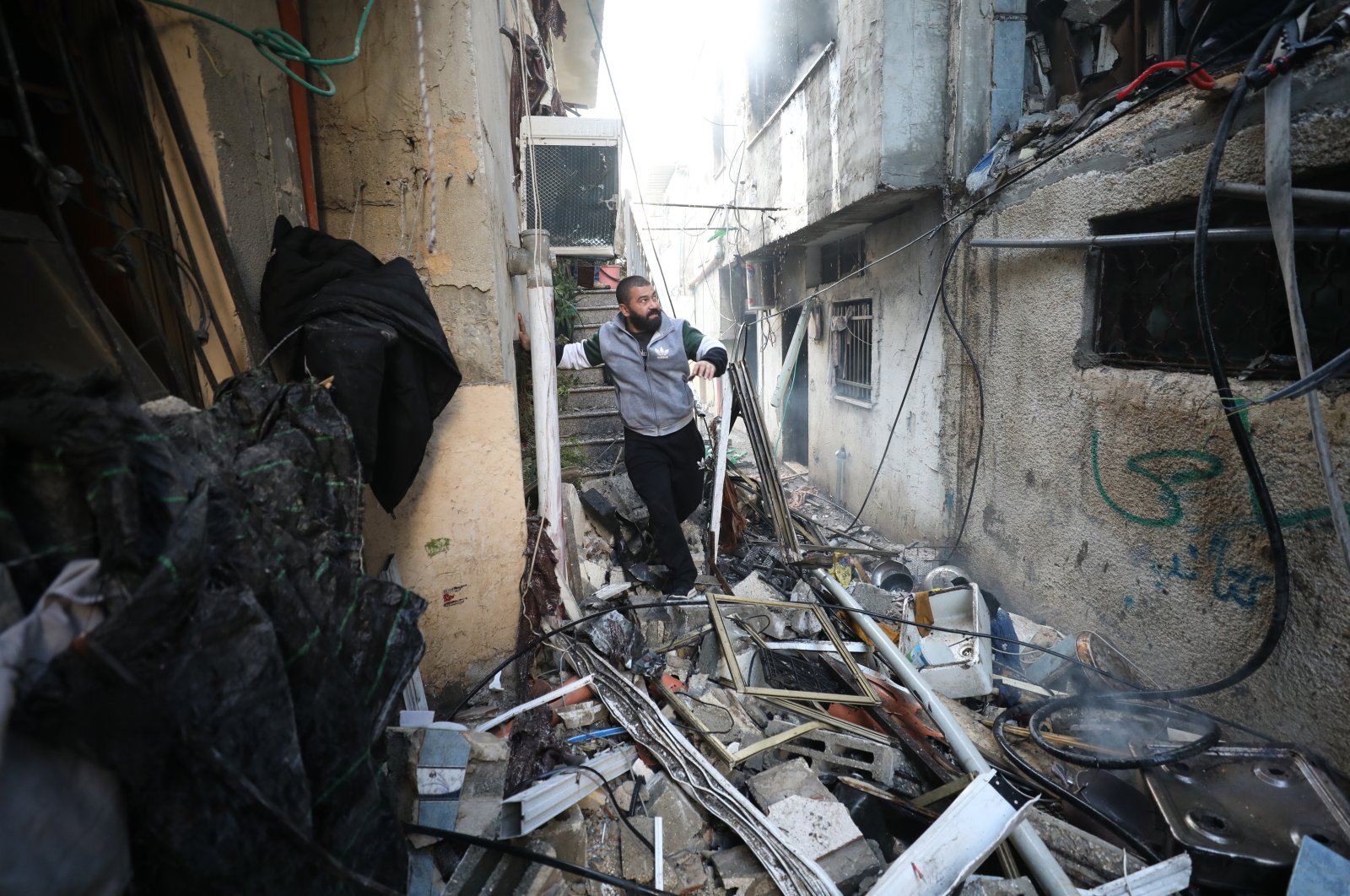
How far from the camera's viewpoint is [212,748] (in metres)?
0.92

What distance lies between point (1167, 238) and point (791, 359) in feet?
21.8

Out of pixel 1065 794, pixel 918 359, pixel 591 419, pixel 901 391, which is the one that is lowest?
pixel 1065 794

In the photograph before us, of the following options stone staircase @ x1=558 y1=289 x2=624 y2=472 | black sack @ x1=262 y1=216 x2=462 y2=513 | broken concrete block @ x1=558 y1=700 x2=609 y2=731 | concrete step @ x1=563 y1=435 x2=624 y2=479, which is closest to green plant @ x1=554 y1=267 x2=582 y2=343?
stone staircase @ x1=558 y1=289 x2=624 y2=472

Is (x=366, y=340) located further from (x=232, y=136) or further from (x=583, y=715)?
(x=583, y=715)

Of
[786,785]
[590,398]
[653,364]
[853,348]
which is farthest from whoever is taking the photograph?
[853,348]

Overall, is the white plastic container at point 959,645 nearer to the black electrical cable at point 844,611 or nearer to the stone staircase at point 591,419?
the black electrical cable at point 844,611

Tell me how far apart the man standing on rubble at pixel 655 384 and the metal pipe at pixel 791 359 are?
17.3 feet

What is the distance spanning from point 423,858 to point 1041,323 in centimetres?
418

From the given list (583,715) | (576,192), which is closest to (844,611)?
(583,715)

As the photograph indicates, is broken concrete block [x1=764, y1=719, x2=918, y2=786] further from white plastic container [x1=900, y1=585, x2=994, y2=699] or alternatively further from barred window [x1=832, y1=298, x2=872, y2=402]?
barred window [x1=832, y1=298, x2=872, y2=402]

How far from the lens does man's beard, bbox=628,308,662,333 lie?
3.76 meters

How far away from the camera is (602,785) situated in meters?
2.18

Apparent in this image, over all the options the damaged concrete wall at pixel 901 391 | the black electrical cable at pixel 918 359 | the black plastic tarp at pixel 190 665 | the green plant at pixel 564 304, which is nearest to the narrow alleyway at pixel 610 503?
the black plastic tarp at pixel 190 665

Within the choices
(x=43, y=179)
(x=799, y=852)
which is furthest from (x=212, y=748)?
(x=799, y=852)
